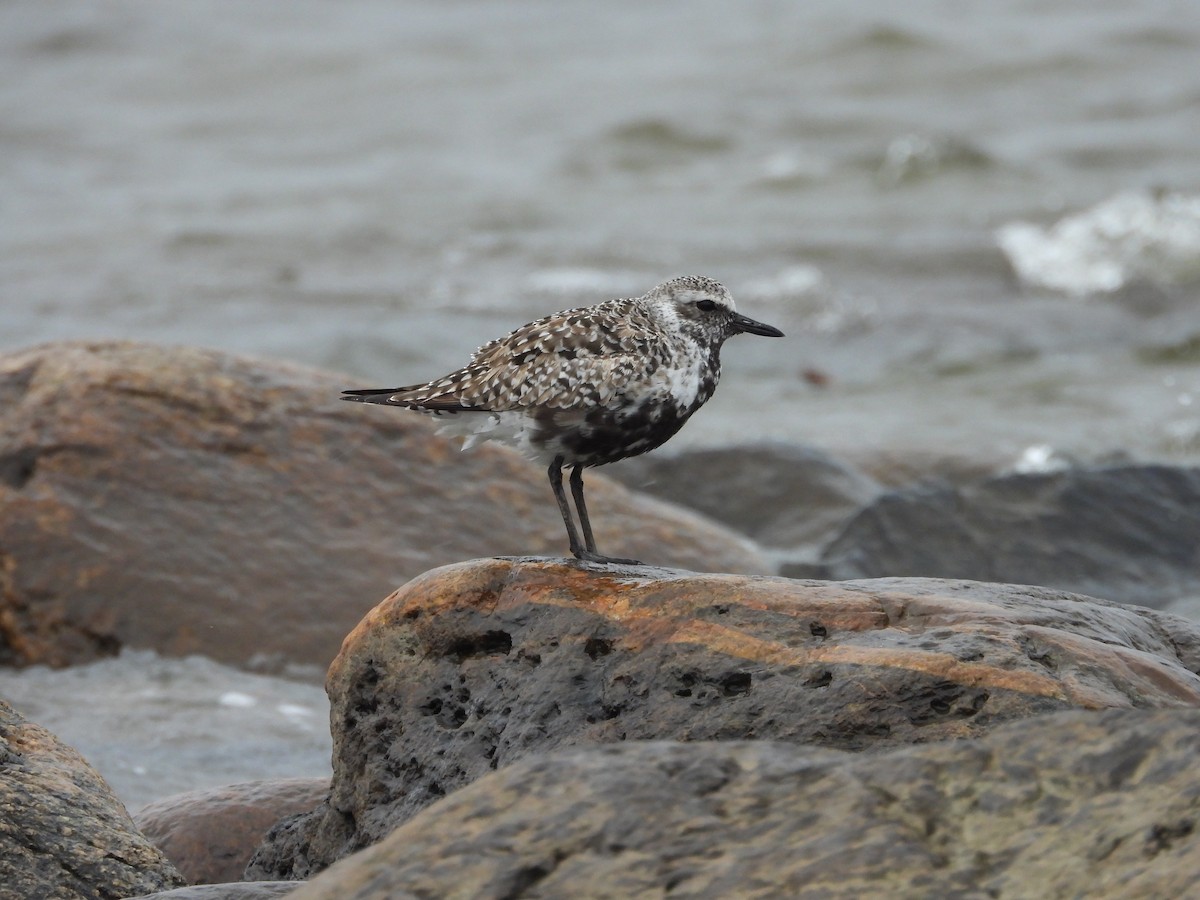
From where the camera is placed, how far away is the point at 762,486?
1270 centimetres

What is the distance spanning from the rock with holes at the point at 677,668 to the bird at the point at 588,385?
23.4 inches

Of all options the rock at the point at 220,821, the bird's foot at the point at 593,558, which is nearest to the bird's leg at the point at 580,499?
the bird's foot at the point at 593,558

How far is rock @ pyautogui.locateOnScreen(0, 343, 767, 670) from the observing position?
946 centimetres

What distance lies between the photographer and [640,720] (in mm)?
5398

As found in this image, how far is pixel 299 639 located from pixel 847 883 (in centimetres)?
636

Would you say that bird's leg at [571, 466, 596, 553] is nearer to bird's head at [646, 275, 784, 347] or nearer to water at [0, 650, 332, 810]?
bird's head at [646, 275, 784, 347]

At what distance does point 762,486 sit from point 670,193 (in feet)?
39.9

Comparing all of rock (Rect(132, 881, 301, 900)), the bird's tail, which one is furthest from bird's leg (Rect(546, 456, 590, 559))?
rock (Rect(132, 881, 301, 900))

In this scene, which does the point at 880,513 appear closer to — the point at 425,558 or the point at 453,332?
the point at 425,558

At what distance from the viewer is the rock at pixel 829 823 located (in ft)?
11.6

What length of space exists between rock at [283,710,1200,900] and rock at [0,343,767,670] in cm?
Result: 583

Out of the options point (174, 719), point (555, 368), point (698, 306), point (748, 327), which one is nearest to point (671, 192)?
point (174, 719)

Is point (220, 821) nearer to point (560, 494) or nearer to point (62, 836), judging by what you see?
point (62, 836)

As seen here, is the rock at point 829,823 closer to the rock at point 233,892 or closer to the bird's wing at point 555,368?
the rock at point 233,892
